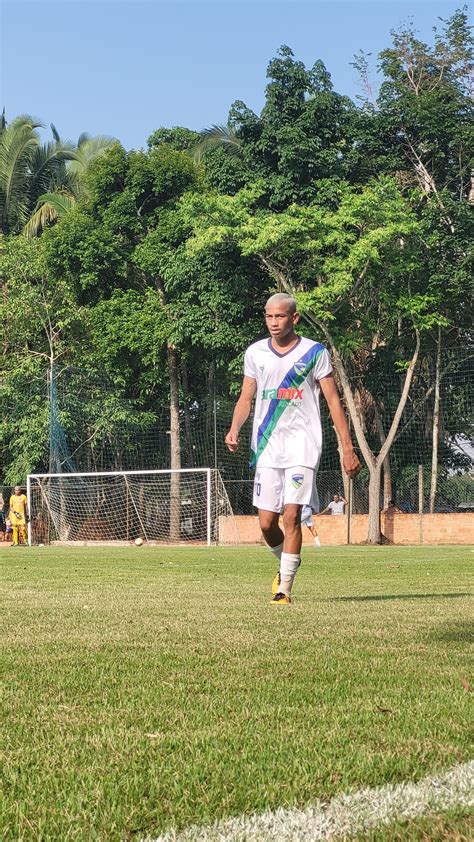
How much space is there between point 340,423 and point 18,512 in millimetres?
27226

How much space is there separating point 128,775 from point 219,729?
0.65 m

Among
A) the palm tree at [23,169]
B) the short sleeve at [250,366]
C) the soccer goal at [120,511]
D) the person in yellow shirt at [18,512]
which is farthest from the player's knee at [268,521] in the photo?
the palm tree at [23,169]

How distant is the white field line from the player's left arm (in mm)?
5360

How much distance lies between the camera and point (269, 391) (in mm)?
8711

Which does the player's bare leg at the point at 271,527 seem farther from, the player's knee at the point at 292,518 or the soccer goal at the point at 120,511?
the soccer goal at the point at 120,511

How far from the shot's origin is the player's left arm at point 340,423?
27.8ft

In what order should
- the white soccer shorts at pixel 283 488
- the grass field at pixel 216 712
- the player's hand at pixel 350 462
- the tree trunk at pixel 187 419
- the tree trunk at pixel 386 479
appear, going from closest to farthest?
1. the grass field at pixel 216 712
2. the player's hand at pixel 350 462
3. the white soccer shorts at pixel 283 488
4. the tree trunk at pixel 386 479
5. the tree trunk at pixel 187 419

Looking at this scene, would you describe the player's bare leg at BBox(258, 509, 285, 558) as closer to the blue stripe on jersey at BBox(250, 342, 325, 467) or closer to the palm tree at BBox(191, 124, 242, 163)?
the blue stripe on jersey at BBox(250, 342, 325, 467)

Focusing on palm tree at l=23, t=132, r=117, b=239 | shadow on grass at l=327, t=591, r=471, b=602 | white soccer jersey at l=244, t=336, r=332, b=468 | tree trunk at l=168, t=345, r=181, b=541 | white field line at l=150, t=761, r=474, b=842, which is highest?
palm tree at l=23, t=132, r=117, b=239

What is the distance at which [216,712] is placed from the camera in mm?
4016

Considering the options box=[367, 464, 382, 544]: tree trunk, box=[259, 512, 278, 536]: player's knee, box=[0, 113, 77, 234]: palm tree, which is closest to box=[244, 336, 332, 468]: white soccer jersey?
box=[259, 512, 278, 536]: player's knee

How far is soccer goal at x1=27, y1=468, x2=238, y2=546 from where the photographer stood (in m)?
39.6

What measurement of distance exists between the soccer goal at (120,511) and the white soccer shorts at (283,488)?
30520 mm

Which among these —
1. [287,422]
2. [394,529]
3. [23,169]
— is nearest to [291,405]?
[287,422]
